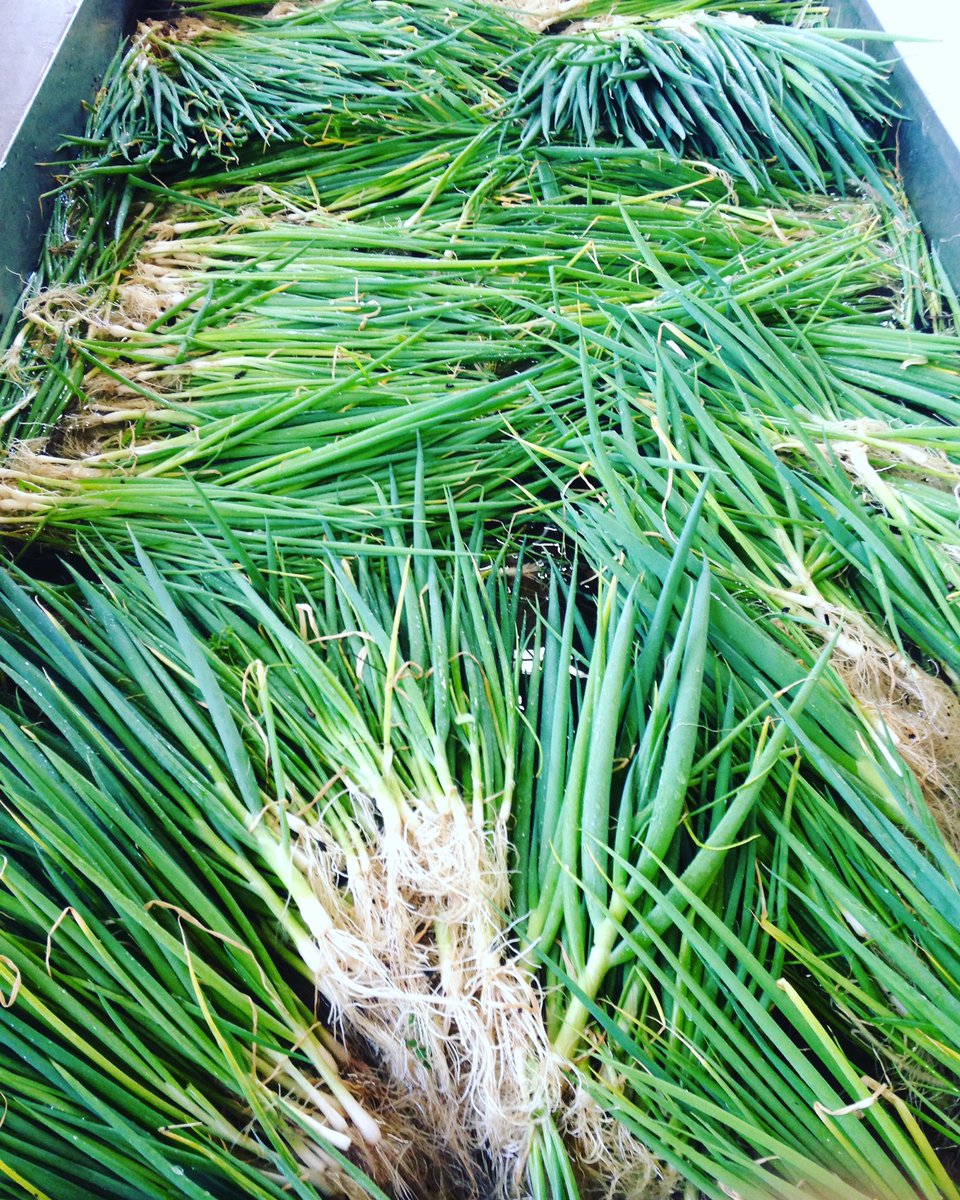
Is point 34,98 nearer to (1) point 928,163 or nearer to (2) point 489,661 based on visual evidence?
(2) point 489,661

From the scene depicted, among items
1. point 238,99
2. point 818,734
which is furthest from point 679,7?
point 818,734

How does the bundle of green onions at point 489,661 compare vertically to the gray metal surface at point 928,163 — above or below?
below

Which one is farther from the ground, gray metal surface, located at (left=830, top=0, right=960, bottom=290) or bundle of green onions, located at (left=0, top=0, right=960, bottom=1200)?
gray metal surface, located at (left=830, top=0, right=960, bottom=290)

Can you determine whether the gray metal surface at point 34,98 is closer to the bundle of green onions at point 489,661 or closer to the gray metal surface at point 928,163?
the bundle of green onions at point 489,661

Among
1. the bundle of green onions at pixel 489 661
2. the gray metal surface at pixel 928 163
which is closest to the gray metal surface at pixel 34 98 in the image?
the bundle of green onions at pixel 489 661

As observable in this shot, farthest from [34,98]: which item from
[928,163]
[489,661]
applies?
[928,163]

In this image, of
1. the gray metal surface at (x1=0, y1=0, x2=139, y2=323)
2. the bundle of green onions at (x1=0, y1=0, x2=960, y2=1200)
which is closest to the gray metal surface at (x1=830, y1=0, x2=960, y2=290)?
the bundle of green onions at (x1=0, y1=0, x2=960, y2=1200)

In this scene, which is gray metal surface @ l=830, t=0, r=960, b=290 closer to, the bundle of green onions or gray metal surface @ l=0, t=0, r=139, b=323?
the bundle of green onions
